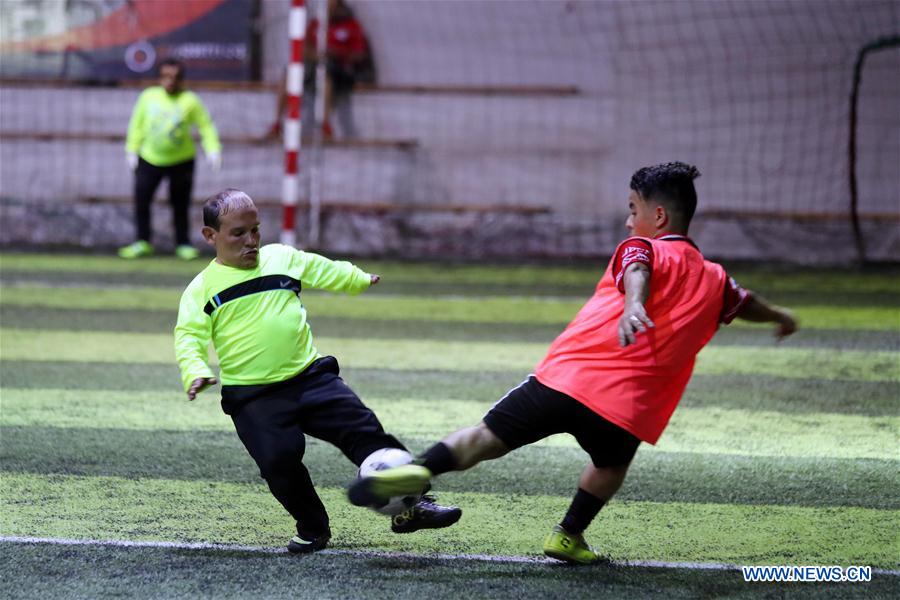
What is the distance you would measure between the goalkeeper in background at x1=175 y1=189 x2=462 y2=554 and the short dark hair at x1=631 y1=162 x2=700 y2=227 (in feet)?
3.80

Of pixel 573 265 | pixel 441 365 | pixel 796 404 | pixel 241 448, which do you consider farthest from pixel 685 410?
pixel 573 265

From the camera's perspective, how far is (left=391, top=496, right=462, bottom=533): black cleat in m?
4.04

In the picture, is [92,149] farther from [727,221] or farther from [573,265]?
[727,221]

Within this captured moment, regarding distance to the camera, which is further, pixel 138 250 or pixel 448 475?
pixel 138 250

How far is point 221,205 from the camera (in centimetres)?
424

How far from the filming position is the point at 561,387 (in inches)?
155

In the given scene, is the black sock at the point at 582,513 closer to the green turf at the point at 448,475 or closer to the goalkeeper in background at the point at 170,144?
the green turf at the point at 448,475

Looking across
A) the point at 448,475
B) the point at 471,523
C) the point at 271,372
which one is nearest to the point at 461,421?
the point at 448,475

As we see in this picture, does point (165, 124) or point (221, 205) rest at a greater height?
point (221, 205)

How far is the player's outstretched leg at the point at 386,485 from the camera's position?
3.82 meters

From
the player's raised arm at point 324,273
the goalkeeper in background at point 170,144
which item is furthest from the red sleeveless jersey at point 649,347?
the goalkeeper in background at point 170,144

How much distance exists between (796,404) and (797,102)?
8137 mm

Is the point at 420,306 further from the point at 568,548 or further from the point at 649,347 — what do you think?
the point at 649,347

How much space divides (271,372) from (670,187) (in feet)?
4.66
